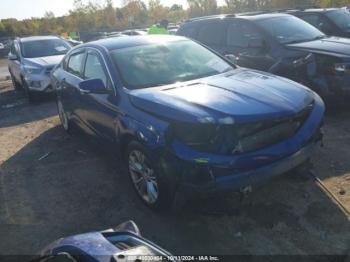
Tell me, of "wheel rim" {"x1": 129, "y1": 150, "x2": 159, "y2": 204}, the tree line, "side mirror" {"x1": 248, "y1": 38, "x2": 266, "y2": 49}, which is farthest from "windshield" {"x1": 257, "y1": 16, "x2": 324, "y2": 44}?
the tree line

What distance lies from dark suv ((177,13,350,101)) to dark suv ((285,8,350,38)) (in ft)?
6.88

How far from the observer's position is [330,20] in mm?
9641

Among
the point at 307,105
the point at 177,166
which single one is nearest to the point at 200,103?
the point at 177,166

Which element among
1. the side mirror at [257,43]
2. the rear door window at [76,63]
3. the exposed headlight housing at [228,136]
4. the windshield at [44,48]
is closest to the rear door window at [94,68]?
the rear door window at [76,63]

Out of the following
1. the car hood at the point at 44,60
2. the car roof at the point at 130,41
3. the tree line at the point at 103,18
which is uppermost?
the car roof at the point at 130,41

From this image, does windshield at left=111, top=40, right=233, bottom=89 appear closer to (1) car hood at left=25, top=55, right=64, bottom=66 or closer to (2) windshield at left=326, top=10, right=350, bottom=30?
(2) windshield at left=326, top=10, right=350, bottom=30

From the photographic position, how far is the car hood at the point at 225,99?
3600mm

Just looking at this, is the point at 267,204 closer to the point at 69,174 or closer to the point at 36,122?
the point at 69,174

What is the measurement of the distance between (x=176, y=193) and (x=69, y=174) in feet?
7.62

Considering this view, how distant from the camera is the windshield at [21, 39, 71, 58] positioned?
442 inches

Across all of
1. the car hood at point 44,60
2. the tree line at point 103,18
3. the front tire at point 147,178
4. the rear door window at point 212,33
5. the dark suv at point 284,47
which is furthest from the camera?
the tree line at point 103,18

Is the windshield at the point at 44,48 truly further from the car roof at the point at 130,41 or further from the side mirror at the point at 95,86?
the side mirror at the point at 95,86

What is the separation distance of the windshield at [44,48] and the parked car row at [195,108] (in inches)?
189

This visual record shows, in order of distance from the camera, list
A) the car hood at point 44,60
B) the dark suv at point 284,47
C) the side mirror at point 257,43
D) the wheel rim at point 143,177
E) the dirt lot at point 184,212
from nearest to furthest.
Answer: the dirt lot at point 184,212
the wheel rim at point 143,177
the dark suv at point 284,47
the side mirror at point 257,43
the car hood at point 44,60
